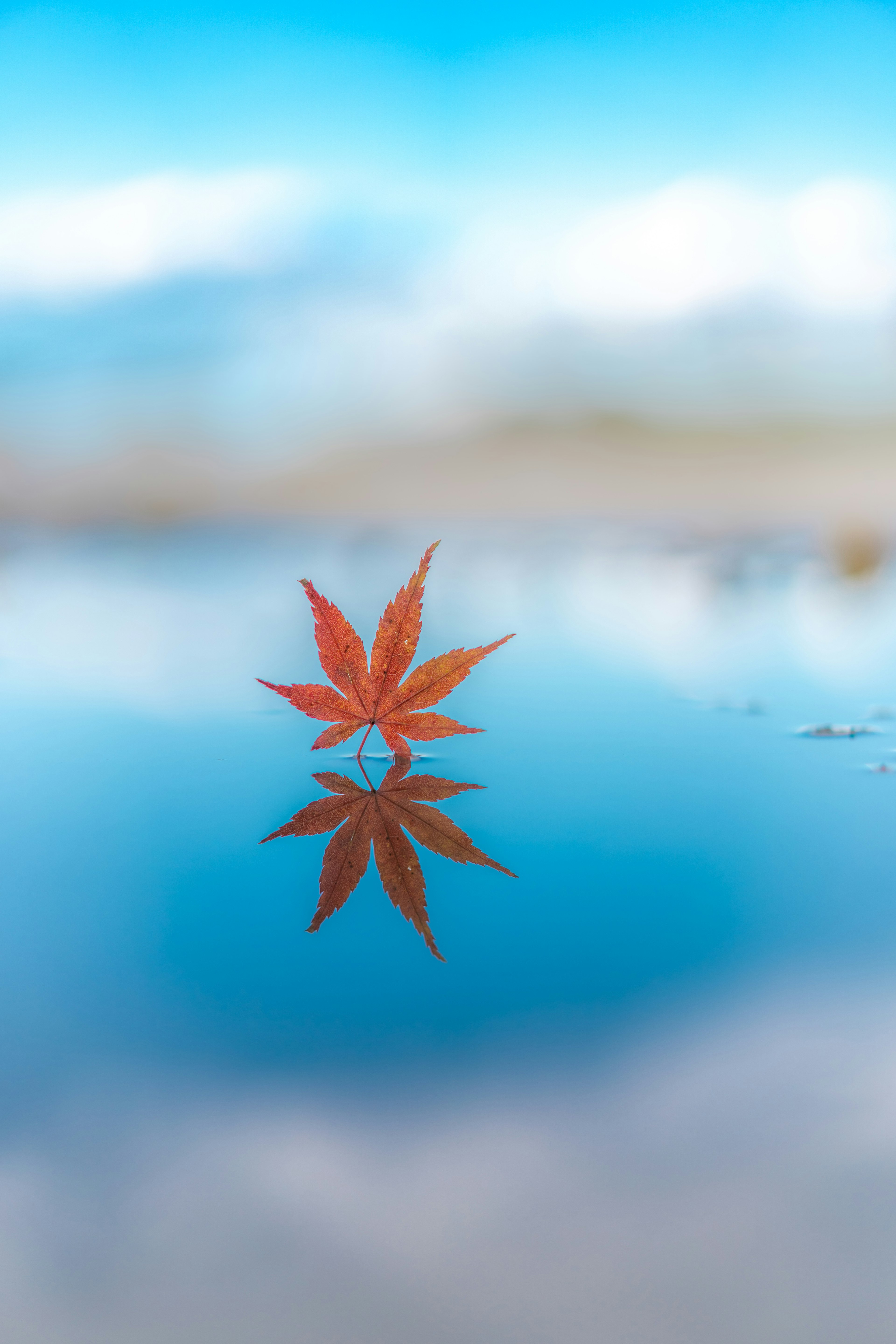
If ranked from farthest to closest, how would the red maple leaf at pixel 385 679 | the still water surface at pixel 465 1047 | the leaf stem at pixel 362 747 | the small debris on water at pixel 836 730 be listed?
the small debris on water at pixel 836 730 → the leaf stem at pixel 362 747 → the red maple leaf at pixel 385 679 → the still water surface at pixel 465 1047

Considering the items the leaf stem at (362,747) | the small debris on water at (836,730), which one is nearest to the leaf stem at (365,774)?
the leaf stem at (362,747)

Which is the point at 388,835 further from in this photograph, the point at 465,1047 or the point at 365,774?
the point at 465,1047

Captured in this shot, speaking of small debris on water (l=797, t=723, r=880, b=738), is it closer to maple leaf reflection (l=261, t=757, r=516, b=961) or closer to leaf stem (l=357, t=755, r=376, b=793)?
maple leaf reflection (l=261, t=757, r=516, b=961)

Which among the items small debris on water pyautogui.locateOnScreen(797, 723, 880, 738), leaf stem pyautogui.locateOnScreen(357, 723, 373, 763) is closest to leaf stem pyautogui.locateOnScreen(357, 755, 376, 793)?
leaf stem pyautogui.locateOnScreen(357, 723, 373, 763)

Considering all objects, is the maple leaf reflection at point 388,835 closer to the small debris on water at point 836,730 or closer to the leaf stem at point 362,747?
the leaf stem at point 362,747

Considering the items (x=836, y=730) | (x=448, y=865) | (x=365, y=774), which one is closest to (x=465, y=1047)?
(x=448, y=865)
